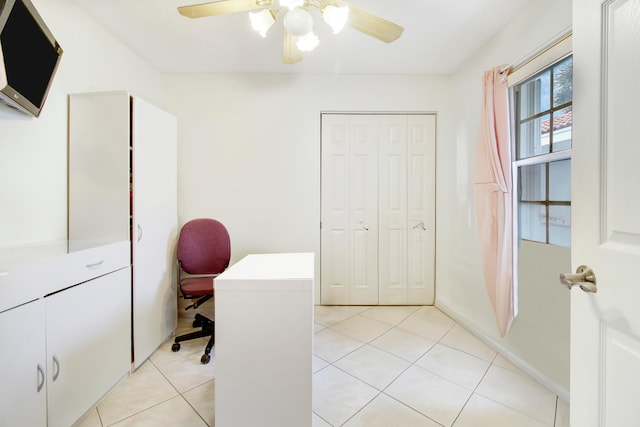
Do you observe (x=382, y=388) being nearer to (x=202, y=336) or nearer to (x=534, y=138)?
(x=202, y=336)

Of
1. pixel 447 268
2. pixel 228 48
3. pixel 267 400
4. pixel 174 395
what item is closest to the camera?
pixel 267 400

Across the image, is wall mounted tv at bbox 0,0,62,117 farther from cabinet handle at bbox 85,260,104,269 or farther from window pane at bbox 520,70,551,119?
window pane at bbox 520,70,551,119

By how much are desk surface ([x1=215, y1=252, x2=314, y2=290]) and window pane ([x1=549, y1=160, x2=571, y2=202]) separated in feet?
5.50

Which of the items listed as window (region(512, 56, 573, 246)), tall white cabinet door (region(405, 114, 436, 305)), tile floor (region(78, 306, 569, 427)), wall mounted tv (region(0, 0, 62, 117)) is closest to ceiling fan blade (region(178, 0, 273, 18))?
wall mounted tv (region(0, 0, 62, 117))

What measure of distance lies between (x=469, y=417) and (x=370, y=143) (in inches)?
97.4

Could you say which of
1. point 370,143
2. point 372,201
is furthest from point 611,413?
point 370,143

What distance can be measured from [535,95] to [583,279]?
1.65m

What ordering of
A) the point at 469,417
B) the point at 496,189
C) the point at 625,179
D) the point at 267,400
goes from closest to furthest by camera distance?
the point at 625,179, the point at 267,400, the point at 469,417, the point at 496,189

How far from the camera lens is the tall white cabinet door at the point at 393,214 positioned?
2.84 meters

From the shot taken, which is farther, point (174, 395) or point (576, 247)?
point (174, 395)

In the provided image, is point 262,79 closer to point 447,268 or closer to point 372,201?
point 372,201

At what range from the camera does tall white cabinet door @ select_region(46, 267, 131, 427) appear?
124 cm

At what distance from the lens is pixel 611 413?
702 mm

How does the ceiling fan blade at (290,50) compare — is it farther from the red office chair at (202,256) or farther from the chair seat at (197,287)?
the chair seat at (197,287)
